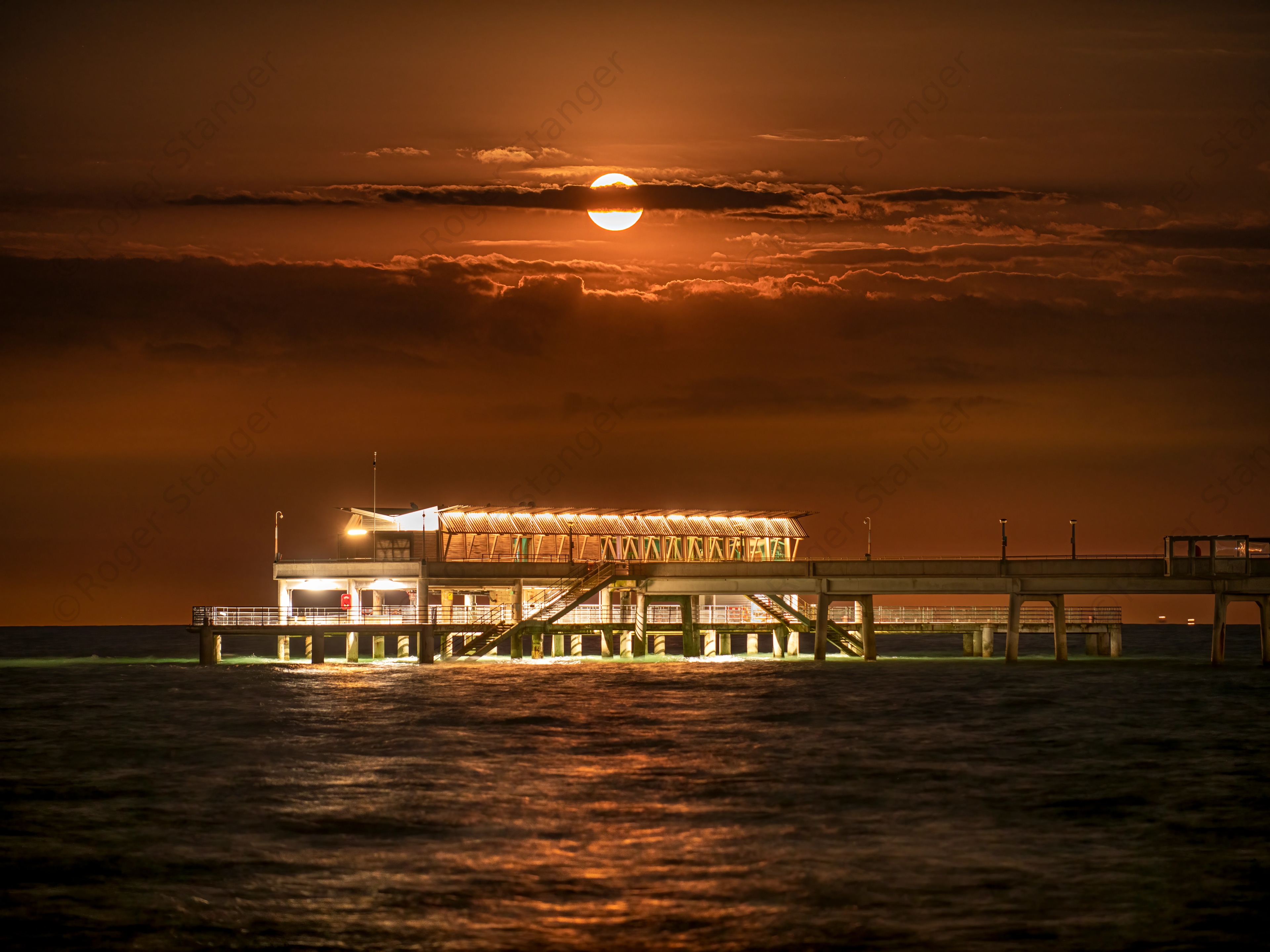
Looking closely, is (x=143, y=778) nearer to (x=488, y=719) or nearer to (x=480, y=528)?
(x=488, y=719)

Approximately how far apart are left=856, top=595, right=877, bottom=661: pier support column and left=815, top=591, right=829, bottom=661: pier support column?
7.46 feet

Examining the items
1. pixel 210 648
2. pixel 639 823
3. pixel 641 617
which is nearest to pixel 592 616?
pixel 641 617

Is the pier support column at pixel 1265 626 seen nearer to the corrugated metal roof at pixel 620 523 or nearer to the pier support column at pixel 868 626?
the pier support column at pixel 868 626

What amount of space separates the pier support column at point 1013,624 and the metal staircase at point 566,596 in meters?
25.3

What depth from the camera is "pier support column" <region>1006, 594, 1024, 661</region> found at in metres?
101

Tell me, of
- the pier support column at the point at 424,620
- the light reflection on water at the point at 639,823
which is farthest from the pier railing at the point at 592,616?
the light reflection on water at the point at 639,823

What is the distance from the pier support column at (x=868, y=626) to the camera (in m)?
106

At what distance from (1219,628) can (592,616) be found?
41.4m

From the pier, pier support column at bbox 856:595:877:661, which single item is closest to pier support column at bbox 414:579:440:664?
the pier

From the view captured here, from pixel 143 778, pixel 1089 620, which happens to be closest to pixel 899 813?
pixel 143 778

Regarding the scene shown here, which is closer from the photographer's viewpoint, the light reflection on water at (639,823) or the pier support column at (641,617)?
the light reflection on water at (639,823)

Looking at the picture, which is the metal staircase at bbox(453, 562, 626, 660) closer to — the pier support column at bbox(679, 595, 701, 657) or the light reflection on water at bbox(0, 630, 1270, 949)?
the pier support column at bbox(679, 595, 701, 657)

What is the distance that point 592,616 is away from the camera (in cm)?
11012

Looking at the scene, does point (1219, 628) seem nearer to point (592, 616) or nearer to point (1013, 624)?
point (1013, 624)
